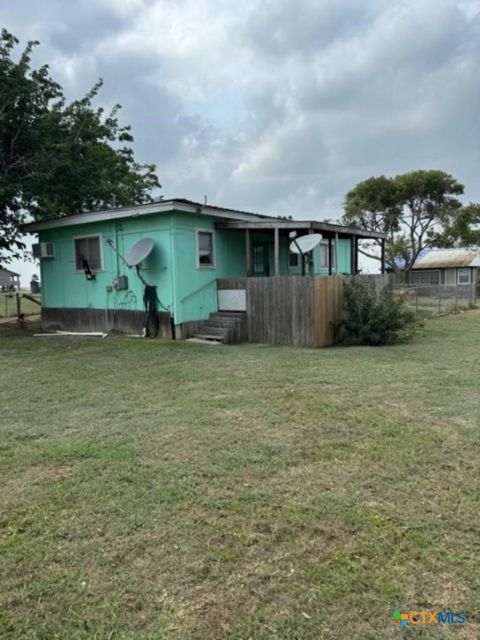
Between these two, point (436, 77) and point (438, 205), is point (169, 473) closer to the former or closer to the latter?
point (436, 77)

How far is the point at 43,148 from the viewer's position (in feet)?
40.1

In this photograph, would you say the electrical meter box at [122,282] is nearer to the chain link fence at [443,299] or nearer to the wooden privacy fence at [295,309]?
the wooden privacy fence at [295,309]

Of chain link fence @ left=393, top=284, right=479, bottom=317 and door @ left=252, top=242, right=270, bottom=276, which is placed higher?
door @ left=252, top=242, right=270, bottom=276

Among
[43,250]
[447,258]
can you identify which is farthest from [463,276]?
[43,250]

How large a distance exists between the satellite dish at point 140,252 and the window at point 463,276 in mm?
27267

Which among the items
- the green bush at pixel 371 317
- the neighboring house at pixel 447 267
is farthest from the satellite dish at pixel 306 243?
the neighboring house at pixel 447 267

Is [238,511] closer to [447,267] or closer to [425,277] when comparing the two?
[447,267]

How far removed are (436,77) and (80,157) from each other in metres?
10.6

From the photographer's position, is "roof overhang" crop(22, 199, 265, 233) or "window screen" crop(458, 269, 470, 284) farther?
"window screen" crop(458, 269, 470, 284)

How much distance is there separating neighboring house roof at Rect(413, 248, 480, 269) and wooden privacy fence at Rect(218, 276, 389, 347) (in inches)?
957

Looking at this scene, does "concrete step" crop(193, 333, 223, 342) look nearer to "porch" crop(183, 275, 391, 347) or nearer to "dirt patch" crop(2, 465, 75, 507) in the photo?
"porch" crop(183, 275, 391, 347)

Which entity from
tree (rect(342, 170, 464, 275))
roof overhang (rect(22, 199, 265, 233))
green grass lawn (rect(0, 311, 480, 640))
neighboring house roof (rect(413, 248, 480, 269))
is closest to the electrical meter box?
roof overhang (rect(22, 199, 265, 233))

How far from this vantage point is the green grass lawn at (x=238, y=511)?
6.07ft

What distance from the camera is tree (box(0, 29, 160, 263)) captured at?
11586mm
